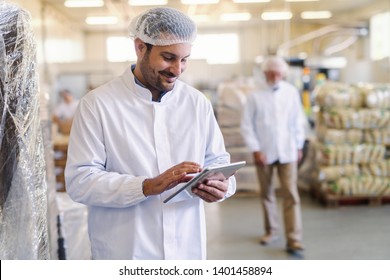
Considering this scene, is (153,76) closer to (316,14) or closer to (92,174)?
(92,174)

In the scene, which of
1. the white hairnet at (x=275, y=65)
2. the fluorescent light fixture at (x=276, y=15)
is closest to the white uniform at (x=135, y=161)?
the white hairnet at (x=275, y=65)

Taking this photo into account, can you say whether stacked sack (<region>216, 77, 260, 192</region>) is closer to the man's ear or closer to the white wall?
the white wall

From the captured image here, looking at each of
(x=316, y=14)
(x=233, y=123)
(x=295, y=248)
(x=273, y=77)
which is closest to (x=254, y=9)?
(x=316, y=14)

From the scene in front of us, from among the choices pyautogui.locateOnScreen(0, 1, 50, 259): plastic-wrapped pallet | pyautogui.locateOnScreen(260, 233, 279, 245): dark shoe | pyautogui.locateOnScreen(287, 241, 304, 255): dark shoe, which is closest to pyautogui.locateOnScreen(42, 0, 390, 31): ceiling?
pyautogui.locateOnScreen(260, 233, 279, 245): dark shoe

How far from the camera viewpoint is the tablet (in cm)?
124

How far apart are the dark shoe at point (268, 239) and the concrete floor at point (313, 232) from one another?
36 millimetres

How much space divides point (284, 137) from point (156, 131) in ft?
7.13

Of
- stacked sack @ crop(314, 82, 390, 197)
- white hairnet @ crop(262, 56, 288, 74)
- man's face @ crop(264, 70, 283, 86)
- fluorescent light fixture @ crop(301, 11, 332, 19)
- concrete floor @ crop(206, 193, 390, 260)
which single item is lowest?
concrete floor @ crop(206, 193, 390, 260)

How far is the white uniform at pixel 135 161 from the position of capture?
138 centimetres

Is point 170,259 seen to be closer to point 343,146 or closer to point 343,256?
point 343,256

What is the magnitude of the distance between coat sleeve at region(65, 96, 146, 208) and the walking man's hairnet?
250mm

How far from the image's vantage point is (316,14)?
11.2 m

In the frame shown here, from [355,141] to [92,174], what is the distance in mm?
3764

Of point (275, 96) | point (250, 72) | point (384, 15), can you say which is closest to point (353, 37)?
point (384, 15)
